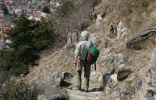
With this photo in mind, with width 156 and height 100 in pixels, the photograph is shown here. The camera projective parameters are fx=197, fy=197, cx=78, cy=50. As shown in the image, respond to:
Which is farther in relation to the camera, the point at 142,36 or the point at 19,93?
the point at 142,36

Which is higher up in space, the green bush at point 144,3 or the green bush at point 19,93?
the green bush at point 144,3

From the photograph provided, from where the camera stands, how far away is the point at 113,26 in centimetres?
814

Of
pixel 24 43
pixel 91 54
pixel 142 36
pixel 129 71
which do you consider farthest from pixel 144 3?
pixel 24 43

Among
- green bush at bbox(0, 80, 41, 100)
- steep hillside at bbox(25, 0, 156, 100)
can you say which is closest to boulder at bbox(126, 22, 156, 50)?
steep hillside at bbox(25, 0, 156, 100)

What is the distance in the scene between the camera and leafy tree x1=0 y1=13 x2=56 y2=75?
15914mm

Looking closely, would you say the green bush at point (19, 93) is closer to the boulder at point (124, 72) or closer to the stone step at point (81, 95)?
the stone step at point (81, 95)

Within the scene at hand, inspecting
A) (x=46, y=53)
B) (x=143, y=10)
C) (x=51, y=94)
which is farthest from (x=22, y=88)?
(x=46, y=53)

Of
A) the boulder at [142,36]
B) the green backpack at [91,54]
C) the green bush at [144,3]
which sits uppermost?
the green bush at [144,3]

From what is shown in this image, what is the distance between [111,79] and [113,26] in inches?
156

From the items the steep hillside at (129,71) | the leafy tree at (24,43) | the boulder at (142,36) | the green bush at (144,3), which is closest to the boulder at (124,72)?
the steep hillside at (129,71)

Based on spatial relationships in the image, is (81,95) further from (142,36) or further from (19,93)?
(142,36)

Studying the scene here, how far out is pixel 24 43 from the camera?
54.2 feet

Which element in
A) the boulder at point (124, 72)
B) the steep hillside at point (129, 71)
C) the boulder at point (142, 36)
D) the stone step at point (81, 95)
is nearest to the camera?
the steep hillside at point (129, 71)

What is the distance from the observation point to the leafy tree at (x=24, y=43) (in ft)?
52.2
